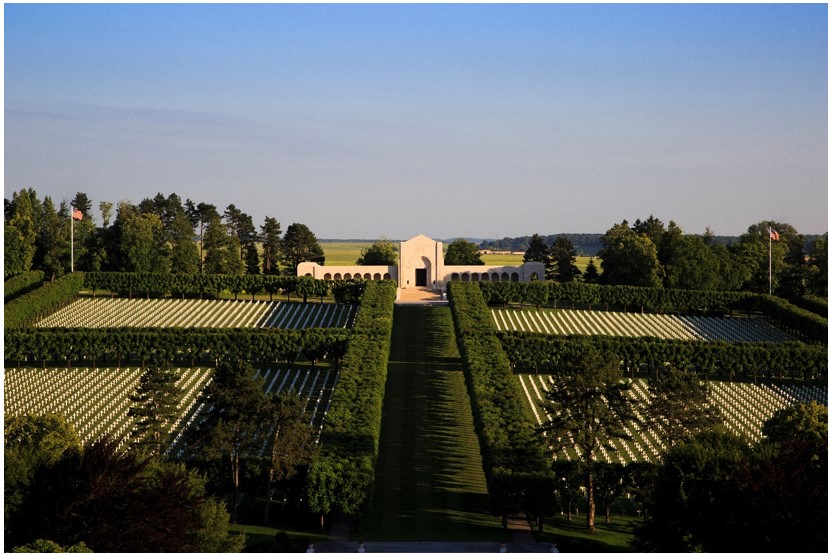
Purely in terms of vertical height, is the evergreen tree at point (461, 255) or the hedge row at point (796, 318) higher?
the evergreen tree at point (461, 255)

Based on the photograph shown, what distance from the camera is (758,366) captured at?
62.9m

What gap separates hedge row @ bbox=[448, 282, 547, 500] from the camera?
37.5 m

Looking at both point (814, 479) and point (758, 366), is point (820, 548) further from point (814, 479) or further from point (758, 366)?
point (758, 366)

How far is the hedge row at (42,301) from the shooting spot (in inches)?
2943

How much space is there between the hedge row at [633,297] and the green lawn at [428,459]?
1874cm

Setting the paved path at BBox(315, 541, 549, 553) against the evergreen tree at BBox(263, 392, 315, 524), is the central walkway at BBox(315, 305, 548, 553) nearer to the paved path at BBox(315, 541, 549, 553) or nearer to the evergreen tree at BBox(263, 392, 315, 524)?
the paved path at BBox(315, 541, 549, 553)

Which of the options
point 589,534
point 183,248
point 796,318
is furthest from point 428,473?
point 183,248

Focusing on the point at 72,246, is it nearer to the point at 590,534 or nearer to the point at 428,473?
the point at 428,473

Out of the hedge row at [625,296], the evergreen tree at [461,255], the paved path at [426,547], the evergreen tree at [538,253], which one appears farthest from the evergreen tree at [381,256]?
the paved path at [426,547]

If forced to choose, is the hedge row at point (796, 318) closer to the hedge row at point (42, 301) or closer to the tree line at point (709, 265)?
the tree line at point (709, 265)

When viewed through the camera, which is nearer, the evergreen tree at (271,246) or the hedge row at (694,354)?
the hedge row at (694,354)

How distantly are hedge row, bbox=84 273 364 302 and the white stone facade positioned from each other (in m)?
11.6

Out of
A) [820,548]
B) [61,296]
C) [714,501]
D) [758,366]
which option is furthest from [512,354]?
[61,296]

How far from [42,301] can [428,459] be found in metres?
47.9
